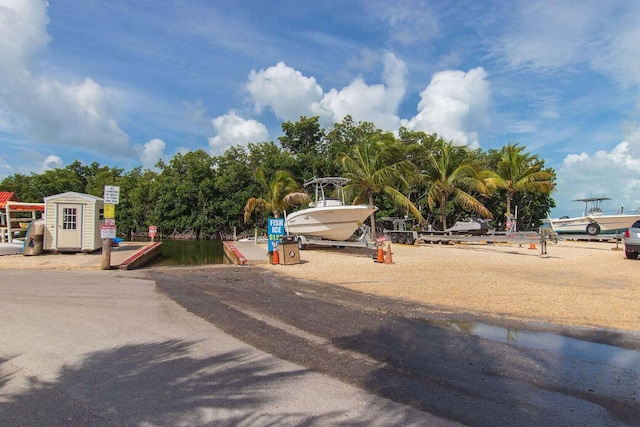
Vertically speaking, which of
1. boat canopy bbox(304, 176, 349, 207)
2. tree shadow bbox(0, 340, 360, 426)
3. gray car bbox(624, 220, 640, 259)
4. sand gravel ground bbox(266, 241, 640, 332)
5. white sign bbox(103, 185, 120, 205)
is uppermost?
boat canopy bbox(304, 176, 349, 207)

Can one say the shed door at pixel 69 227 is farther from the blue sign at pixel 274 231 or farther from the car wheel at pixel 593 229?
the car wheel at pixel 593 229

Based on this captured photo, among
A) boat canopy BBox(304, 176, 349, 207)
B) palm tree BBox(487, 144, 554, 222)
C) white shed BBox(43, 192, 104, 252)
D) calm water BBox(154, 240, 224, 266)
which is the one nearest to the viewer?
white shed BBox(43, 192, 104, 252)

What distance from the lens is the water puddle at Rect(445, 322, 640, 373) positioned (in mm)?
5020

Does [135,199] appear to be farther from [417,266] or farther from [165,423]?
[165,423]

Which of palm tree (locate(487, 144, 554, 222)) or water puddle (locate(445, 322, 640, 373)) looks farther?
palm tree (locate(487, 144, 554, 222))

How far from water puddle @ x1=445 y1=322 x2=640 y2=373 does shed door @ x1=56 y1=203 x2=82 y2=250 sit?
1624 centimetres

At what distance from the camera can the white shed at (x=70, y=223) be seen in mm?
17188

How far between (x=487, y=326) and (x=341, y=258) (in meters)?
10.9

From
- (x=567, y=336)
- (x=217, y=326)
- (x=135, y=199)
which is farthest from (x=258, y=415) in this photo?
(x=135, y=199)

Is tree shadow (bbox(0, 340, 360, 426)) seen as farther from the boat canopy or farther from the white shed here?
the boat canopy

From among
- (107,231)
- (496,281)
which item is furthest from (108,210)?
(496,281)

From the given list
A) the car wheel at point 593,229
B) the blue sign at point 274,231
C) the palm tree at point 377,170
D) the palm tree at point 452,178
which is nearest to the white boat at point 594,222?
the car wheel at point 593,229

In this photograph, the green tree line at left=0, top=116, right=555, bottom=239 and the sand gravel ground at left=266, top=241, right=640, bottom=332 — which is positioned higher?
the green tree line at left=0, top=116, right=555, bottom=239

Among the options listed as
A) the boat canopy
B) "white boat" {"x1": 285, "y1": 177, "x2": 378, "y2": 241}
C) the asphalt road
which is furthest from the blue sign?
the asphalt road
